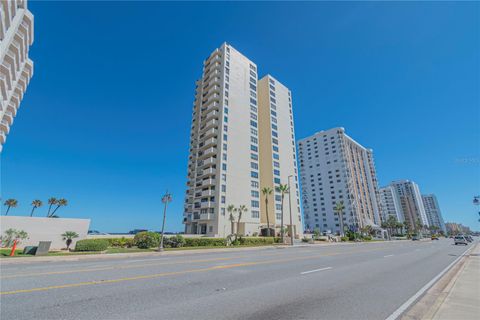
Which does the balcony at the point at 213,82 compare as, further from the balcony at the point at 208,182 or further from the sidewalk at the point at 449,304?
the sidewalk at the point at 449,304

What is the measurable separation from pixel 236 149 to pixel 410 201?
7380 inches

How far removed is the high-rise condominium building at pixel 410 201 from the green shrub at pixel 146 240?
20273 centimetres

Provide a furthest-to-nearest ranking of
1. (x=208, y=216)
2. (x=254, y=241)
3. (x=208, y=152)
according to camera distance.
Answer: (x=208, y=152) < (x=208, y=216) < (x=254, y=241)

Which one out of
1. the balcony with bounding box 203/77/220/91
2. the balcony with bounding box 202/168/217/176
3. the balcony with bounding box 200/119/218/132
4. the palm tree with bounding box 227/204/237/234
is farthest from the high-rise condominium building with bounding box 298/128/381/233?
the balcony with bounding box 203/77/220/91

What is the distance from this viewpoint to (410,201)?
174 m

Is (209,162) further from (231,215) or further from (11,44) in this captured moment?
(11,44)

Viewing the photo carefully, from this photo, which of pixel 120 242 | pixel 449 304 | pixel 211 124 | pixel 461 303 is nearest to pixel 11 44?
pixel 120 242

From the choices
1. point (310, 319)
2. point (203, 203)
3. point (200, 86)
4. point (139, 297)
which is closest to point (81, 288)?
point (139, 297)

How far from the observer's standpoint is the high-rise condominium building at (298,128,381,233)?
110875 millimetres

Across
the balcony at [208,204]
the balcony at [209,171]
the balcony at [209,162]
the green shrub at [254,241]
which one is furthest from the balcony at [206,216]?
the green shrub at [254,241]

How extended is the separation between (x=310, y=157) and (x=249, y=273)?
130 meters

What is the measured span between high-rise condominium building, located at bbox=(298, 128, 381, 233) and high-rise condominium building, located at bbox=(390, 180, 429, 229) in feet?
212

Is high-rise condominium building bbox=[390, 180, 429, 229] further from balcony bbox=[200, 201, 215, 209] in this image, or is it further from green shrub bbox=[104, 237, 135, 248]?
green shrub bbox=[104, 237, 135, 248]

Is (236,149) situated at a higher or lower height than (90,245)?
higher
